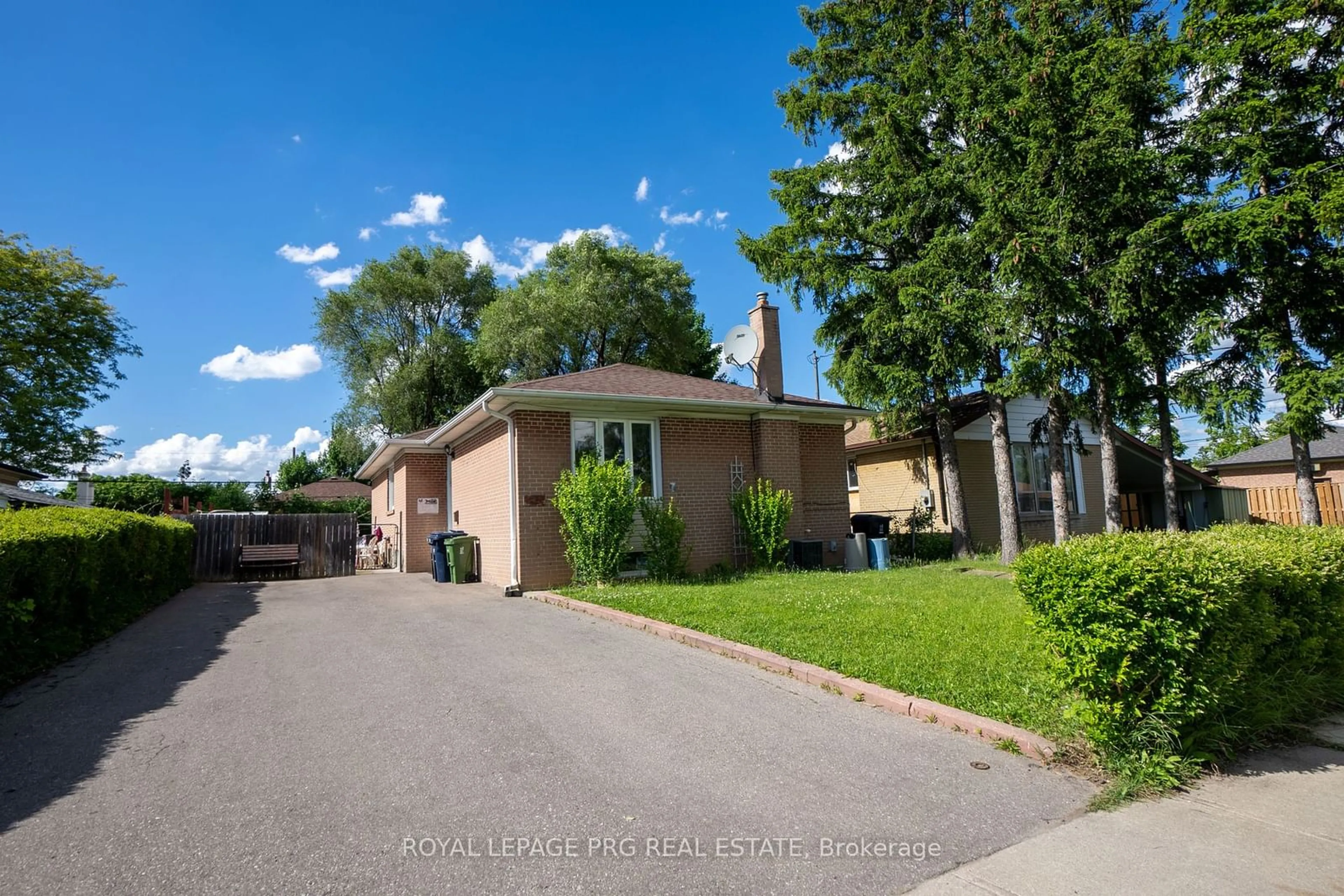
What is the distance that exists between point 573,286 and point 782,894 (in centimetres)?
3130

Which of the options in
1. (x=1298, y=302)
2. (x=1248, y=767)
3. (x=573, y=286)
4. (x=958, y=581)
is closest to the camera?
(x=1248, y=767)

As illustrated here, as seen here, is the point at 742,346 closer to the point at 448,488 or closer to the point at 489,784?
the point at 448,488

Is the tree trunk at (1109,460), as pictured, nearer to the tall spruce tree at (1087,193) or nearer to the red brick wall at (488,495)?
the tall spruce tree at (1087,193)

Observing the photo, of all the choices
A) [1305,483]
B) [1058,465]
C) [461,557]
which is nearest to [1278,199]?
[1305,483]

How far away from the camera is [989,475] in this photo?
20.0 metres

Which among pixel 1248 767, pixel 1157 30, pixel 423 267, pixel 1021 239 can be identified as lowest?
pixel 1248 767

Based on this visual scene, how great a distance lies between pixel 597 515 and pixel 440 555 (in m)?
5.36

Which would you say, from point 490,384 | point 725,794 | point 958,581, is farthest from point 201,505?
point 725,794

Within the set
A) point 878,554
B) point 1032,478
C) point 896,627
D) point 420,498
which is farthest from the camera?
point 1032,478

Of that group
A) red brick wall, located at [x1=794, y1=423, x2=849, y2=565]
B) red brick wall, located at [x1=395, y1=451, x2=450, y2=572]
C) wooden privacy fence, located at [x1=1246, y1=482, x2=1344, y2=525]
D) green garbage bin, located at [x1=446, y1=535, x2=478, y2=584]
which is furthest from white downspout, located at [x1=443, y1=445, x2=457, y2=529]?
wooden privacy fence, located at [x1=1246, y1=482, x2=1344, y2=525]

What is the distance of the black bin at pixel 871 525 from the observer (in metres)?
16.6

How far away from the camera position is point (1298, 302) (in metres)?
12.5

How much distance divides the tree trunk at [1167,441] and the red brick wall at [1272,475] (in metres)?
15.1

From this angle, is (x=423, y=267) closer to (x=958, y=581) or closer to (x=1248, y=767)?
(x=958, y=581)
